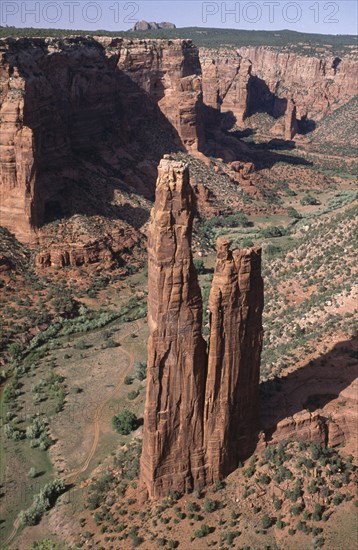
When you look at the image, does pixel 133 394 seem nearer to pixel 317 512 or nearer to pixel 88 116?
pixel 317 512

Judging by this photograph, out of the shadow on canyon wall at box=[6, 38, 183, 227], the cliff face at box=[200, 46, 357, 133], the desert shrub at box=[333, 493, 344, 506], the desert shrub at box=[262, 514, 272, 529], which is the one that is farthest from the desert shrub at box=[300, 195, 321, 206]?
the desert shrub at box=[262, 514, 272, 529]

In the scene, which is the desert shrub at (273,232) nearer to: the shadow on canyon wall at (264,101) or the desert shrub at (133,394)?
the desert shrub at (133,394)

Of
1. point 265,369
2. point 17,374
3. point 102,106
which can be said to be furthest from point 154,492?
point 102,106

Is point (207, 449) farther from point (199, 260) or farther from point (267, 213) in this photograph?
point (267, 213)

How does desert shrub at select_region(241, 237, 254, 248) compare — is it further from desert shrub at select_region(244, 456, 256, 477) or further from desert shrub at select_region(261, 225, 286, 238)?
desert shrub at select_region(244, 456, 256, 477)

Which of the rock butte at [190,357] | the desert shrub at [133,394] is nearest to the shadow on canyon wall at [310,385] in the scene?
the rock butte at [190,357]

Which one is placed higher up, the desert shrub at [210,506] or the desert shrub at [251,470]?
the desert shrub at [251,470]
